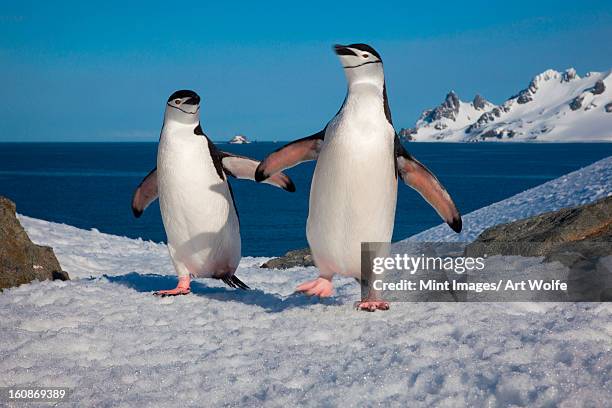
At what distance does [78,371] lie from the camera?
4.30 m

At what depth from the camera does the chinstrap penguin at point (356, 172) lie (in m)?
5.12

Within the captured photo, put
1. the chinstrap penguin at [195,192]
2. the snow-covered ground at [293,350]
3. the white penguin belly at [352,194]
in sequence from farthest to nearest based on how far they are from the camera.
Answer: the chinstrap penguin at [195,192] < the white penguin belly at [352,194] < the snow-covered ground at [293,350]

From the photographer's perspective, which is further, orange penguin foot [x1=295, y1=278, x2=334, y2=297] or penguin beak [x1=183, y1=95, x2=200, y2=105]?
penguin beak [x1=183, y1=95, x2=200, y2=105]

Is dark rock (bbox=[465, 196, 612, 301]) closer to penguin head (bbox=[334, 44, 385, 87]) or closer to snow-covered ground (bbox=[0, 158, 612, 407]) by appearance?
snow-covered ground (bbox=[0, 158, 612, 407])

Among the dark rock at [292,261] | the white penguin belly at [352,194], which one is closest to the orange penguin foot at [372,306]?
the white penguin belly at [352,194]

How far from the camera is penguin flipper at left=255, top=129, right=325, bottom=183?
18.2 feet

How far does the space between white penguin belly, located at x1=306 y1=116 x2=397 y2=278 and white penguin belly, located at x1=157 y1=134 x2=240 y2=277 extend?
1157 millimetres

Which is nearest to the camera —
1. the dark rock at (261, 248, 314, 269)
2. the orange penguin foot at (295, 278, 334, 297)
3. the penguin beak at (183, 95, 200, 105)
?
the orange penguin foot at (295, 278, 334, 297)

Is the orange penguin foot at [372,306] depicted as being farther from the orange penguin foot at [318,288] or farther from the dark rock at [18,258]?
the dark rock at [18,258]

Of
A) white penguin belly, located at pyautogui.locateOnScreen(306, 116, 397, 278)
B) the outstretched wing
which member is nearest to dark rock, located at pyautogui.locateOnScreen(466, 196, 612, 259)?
the outstretched wing

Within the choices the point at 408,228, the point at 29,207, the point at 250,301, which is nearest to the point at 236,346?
the point at 250,301

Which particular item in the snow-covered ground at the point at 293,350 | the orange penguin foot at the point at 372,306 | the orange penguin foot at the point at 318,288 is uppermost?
the orange penguin foot at the point at 318,288

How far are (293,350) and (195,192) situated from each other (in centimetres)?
214

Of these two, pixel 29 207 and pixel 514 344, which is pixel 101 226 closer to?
pixel 29 207
